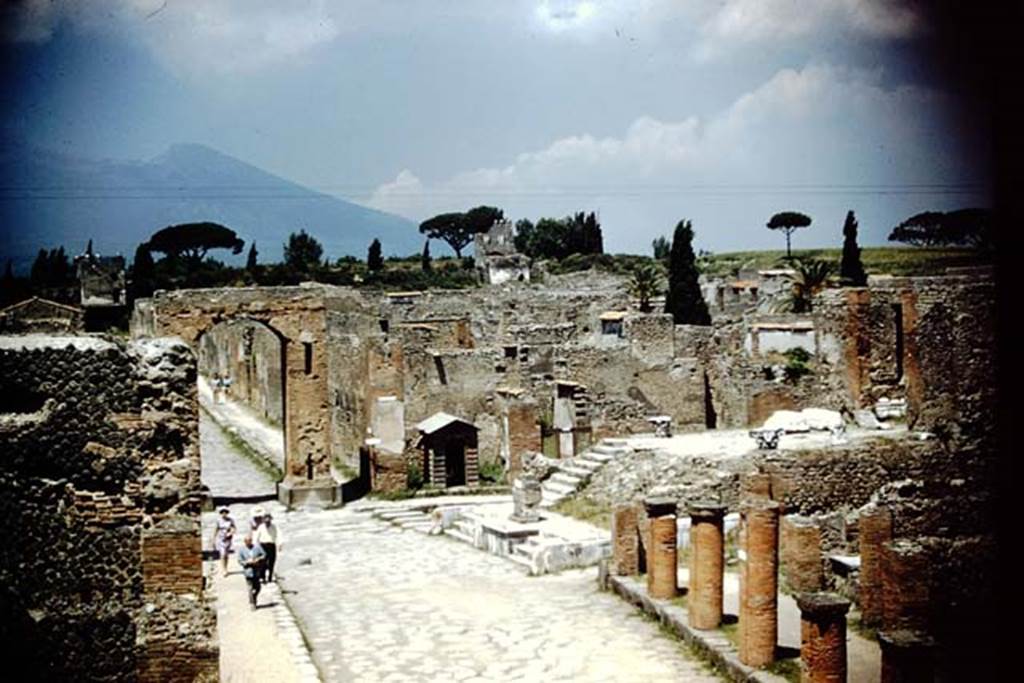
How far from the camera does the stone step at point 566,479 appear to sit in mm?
20578

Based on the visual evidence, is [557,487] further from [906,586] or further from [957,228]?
[906,586]

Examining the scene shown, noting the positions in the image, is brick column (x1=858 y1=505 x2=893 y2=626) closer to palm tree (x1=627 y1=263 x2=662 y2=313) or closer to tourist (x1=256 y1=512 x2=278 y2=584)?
tourist (x1=256 y1=512 x2=278 y2=584)

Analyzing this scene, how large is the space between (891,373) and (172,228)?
65223 millimetres

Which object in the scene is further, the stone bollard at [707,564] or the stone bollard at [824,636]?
the stone bollard at [707,564]

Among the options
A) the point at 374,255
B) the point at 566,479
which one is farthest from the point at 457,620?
the point at 374,255

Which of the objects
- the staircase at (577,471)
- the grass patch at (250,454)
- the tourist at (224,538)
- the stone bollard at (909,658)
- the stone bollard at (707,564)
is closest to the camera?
the stone bollard at (909,658)

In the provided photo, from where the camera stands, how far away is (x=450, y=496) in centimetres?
2253

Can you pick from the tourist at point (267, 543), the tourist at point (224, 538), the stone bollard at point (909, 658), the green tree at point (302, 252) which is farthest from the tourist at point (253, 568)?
the green tree at point (302, 252)

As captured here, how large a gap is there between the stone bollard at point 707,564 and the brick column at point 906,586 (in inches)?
68.7

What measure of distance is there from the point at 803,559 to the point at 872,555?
167 cm

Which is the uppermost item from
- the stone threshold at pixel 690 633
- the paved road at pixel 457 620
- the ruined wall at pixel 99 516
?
the ruined wall at pixel 99 516

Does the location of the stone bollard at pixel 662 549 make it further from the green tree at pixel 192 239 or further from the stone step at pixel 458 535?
the green tree at pixel 192 239

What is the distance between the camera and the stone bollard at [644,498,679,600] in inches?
521

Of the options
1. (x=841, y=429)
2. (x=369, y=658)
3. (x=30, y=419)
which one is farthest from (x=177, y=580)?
(x=841, y=429)
